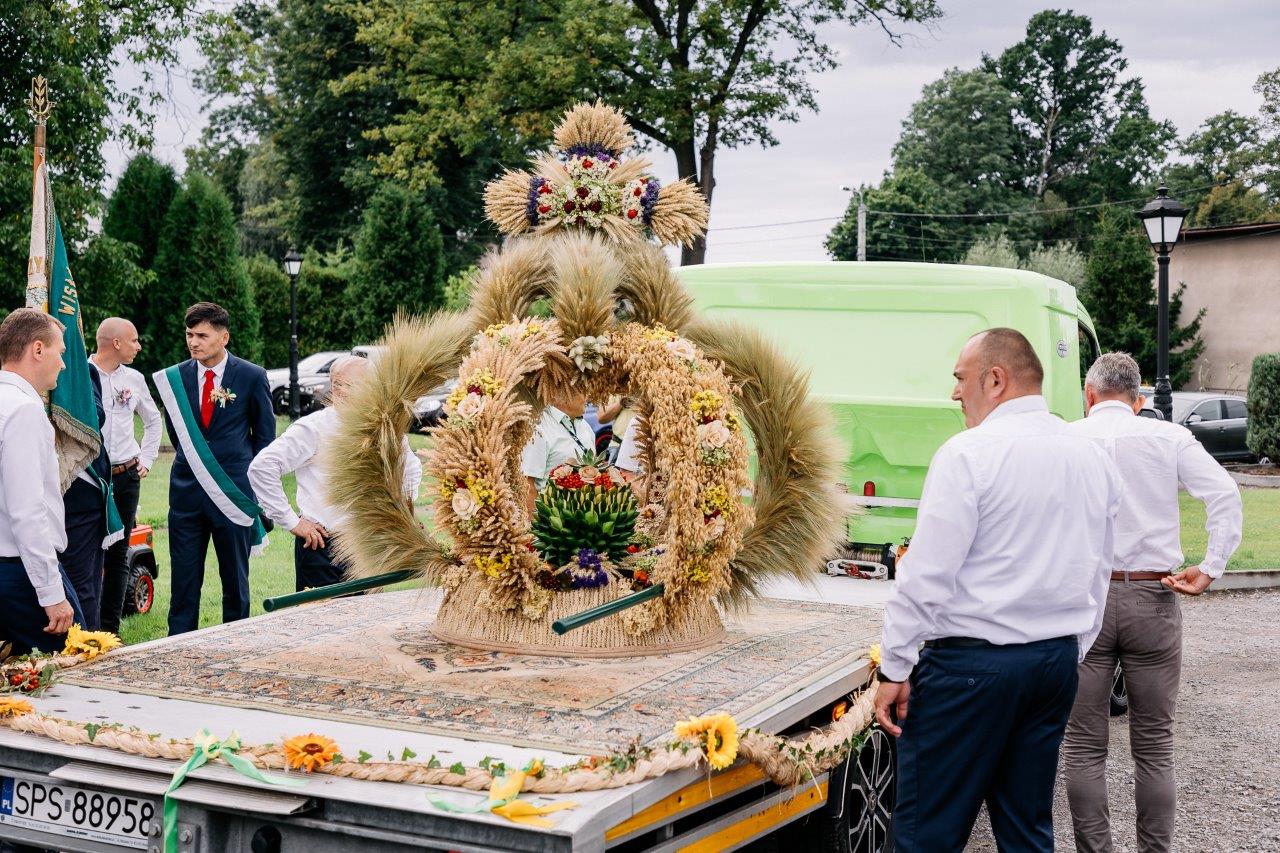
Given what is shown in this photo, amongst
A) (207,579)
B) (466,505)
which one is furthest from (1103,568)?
(207,579)

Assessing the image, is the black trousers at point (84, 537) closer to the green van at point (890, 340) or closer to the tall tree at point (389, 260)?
the green van at point (890, 340)

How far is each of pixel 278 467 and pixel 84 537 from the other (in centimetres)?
109

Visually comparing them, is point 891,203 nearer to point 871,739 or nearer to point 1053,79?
point 1053,79

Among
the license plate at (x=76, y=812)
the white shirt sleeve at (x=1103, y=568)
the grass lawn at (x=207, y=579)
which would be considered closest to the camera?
the license plate at (x=76, y=812)

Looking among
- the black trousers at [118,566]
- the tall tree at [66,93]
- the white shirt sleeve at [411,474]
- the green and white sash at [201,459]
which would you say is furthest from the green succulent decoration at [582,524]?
the tall tree at [66,93]

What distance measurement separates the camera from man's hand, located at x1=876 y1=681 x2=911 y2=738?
150 inches

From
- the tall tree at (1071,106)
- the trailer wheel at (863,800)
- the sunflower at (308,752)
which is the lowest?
the trailer wheel at (863,800)

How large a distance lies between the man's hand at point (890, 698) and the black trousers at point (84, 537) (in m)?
4.59

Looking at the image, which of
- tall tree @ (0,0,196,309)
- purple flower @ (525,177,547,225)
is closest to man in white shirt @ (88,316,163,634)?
purple flower @ (525,177,547,225)

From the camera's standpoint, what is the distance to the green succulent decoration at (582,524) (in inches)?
197

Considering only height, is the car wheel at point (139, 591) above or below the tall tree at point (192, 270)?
below

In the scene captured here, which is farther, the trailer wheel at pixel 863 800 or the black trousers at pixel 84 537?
the black trousers at pixel 84 537

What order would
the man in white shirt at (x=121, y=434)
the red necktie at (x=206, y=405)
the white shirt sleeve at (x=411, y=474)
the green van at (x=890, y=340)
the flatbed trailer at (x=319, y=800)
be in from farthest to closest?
the man in white shirt at (x=121, y=434), the green van at (x=890, y=340), the red necktie at (x=206, y=405), the white shirt sleeve at (x=411, y=474), the flatbed trailer at (x=319, y=800)

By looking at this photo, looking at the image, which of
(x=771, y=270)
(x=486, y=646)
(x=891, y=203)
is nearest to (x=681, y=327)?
(x=486, y=646)
